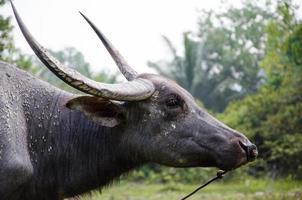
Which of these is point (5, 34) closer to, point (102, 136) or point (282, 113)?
point (102, 136)

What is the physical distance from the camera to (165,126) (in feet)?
15.4

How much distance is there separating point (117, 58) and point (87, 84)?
1.19 metres

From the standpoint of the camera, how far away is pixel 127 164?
4840 millimetres

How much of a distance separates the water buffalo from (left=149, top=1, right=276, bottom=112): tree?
2899cm

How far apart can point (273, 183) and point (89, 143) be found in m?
12.1

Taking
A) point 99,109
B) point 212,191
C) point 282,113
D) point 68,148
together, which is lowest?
point 212,191

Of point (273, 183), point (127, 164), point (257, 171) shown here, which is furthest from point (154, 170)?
point (127, 164)

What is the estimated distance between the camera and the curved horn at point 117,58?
17.2ft

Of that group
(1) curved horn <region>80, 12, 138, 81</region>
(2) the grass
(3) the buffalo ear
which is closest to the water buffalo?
(3) the buffalo ear

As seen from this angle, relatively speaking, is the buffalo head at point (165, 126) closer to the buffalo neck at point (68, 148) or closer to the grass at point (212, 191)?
the buffalo neck at point (68, 148)

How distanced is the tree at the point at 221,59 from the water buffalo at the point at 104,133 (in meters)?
29.0

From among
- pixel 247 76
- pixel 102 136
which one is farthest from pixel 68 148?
pixel 247 76

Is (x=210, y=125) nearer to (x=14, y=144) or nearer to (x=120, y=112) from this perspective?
(x=120, y=112)

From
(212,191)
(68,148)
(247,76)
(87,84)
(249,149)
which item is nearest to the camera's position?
(87,84)
